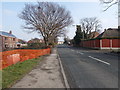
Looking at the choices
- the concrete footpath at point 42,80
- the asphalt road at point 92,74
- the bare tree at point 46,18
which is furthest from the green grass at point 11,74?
the bare tree at point 46,18

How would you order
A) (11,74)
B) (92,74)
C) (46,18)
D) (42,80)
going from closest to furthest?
(42,80)
(11,74)
(92,74)
(46,18)

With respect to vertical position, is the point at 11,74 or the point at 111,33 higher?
the point at 111,33

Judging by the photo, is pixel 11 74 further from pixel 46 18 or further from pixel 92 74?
pixel 46 18

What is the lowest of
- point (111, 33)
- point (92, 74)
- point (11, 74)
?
point (92, 74)

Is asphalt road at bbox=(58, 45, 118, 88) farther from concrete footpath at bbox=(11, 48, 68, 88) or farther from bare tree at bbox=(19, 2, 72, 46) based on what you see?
bare tree at bbox=(19, 2, 72, 46)

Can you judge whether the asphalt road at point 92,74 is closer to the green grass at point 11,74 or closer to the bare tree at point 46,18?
the green grass at point 11,74

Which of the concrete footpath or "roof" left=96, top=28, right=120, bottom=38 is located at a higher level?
"roof" left=96, top=28, right=120, bottom=38

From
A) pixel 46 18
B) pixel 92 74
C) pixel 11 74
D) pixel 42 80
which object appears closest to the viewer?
pixel 42 80

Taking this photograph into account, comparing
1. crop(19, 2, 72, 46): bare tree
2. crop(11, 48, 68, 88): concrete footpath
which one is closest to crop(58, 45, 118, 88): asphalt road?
crop(11, 48, 68, 88): concrete footpath

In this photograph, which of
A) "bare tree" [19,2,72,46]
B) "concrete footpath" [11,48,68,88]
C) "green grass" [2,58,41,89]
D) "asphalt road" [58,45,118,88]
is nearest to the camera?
"concrete footpath" [11,48,68,88]

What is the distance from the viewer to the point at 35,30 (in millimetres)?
39875

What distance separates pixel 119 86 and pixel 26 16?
3629cm

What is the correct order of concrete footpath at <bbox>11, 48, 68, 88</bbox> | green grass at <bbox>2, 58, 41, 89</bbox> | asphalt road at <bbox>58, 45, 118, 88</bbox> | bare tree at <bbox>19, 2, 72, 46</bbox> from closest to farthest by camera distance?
concrete footpath at <bbox>11, 48, 68, 88</bbox>
green grass at <bbox>2, 58, 41, 89</bbox>
asphalt road at <bbox>58, 45, 118, 88</bbox>
bare tree at <bbox>19, 2, 72, 46</bbox>

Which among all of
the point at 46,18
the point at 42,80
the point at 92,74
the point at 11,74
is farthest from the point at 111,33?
the point at 42,80
